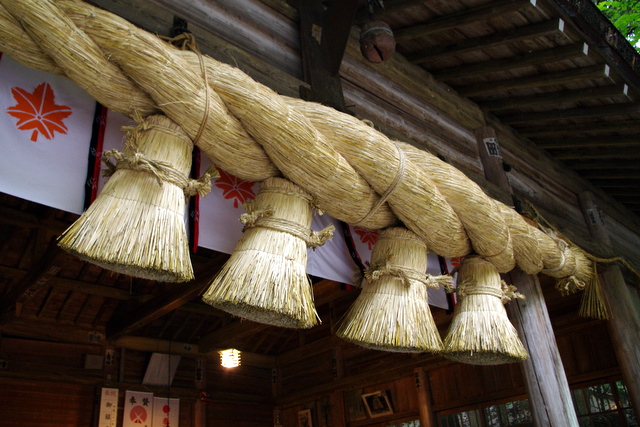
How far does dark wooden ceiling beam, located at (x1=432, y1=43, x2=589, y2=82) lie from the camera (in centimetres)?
367

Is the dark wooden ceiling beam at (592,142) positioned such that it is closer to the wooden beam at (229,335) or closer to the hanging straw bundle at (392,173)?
the hanging straw bundle at (392,173)

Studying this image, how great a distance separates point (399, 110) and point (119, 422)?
5337 millimetres

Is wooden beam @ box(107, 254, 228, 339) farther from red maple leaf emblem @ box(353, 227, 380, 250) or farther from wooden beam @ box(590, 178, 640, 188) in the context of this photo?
wooden beam @ box(590, 178, 640, 188)

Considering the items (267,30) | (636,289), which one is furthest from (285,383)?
(267,30)

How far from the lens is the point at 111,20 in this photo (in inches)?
69.6

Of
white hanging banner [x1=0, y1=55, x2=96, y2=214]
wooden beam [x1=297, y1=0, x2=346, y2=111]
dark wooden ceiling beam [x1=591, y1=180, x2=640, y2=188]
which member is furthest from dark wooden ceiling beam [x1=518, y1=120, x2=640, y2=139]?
white hanging banner [x1=0, y1=55, x2=96, y2=214]

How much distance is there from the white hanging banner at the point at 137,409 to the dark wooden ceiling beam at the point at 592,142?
561 cm

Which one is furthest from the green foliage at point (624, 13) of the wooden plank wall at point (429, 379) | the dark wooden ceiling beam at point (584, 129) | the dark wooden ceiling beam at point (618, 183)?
the wooden plank wall at point (429, 379)

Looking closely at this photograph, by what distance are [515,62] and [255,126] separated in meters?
2.62

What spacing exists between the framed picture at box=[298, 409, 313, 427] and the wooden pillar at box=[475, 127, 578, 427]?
4774 mm

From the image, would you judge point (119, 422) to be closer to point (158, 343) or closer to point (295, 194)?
point (158, 343)

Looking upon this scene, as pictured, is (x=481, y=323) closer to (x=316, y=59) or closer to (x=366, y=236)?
(x=366, y=236)

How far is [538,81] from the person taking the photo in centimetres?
404

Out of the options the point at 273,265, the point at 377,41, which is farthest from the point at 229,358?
the point at 273,265
